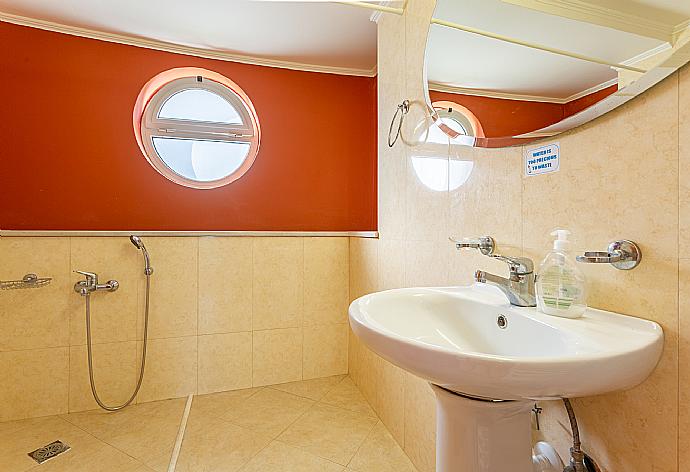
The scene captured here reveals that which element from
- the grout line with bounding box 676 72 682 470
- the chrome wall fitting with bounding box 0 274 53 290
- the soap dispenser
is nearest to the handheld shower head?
the chrome wall fitting with bounding box 0 274 53 290

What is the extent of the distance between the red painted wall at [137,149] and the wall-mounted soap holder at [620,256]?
1.93m

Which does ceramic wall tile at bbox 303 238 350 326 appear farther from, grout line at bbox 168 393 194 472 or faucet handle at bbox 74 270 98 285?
faucet handle at bbox 74 270 98 285

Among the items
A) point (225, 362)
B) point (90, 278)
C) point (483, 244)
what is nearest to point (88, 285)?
point (90, 278)

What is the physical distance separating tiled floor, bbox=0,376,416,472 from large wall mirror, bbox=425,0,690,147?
1408mm

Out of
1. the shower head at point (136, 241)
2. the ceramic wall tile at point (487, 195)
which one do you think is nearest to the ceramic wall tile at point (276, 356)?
the shower head at point (136, 241)

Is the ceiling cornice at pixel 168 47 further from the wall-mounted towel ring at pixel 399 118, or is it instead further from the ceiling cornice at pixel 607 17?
the ceiling cornice at pixel 607 17

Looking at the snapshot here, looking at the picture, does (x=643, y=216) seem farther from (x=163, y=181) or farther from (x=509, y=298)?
(x=163, y=181)

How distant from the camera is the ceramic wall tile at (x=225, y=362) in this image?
89.5 inches

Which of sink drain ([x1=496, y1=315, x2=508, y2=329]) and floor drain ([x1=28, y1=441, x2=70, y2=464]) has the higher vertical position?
sink drain ([x1=496, y1=315, x2=508, y2=329])

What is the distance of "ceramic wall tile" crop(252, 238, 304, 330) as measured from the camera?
7.77 ft

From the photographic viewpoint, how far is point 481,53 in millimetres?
1158

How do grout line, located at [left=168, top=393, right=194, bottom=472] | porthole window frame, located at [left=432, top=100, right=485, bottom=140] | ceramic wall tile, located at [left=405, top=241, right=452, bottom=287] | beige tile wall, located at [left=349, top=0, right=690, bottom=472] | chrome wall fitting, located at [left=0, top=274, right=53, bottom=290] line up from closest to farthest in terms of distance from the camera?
beige tile wall, located at [left=349, top=0, right=690, bottom=472] < porthole window frame, located at [left=432, top=100, right=485, bottom=140] < ceramic wall tile, located at [left=405, top=241, right=452, bottom=287] < grout line, located at [left=168, top=393, right=194, bottom=472] < chrome wall fitting, located at [left=0, top=274, right=53, bottom=290]

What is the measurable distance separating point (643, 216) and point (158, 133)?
2496mm

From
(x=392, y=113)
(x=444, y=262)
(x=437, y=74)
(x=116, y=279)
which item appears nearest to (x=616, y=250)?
(x=444, y=262)
